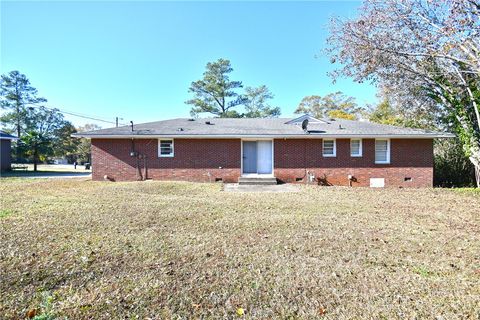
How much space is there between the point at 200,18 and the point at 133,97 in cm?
1772

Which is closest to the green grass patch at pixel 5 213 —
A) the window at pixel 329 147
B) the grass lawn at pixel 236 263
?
the grass lawn at pixel 236 263

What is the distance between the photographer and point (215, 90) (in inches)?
1291

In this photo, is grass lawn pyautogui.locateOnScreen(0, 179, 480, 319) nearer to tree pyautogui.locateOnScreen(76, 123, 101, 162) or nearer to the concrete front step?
the concrete front step

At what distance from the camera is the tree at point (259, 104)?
3547cm

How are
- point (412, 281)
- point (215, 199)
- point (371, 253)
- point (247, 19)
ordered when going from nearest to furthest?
point (412, 281)
point (371, 253)
point (215, 199)
point (247, 19)

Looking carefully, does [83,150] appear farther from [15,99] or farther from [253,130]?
[253,130]

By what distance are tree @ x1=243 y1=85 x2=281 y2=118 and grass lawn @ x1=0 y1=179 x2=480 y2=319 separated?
29.5 metres

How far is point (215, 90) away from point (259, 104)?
6906 millimetres

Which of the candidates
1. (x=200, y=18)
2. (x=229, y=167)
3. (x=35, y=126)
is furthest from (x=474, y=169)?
(x=35, y=126)

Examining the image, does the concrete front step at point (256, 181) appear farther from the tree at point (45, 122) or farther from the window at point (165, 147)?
the tree at point (45, 122)

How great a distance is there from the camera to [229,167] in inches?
521

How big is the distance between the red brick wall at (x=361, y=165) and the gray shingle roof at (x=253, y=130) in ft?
1.72

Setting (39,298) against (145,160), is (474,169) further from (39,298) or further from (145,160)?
(39,298)

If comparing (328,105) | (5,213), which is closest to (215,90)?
(328,105)
